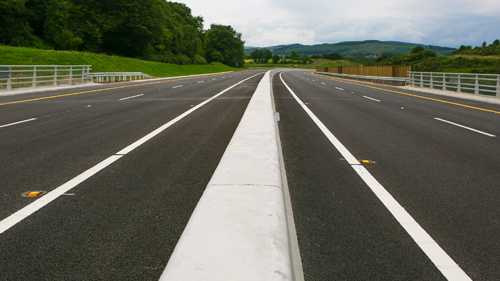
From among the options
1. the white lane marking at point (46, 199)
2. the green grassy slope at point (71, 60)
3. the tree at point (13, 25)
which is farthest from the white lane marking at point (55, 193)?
the tree at point (13, 25)

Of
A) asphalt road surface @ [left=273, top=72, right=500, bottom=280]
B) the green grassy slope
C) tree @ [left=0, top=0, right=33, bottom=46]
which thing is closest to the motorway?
asphalt road surface @ [left=273, top=72, right=500, bottom=280]

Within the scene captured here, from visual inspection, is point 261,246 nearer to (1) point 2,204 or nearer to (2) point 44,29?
(1) point 2,204

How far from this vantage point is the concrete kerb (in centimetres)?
250

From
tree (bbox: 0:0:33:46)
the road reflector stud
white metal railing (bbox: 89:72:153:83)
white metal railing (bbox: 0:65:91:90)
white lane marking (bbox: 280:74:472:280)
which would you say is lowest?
white lane marking (bbox: 280:74:472:280)

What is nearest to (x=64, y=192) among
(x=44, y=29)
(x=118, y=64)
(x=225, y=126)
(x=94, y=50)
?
(x=225, y=126)

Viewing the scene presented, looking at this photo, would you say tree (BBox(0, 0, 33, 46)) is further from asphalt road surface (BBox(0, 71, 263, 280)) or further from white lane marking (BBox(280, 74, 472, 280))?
white lane marking (BBox(280, 74, 472, 280))

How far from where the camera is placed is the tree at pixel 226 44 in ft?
529

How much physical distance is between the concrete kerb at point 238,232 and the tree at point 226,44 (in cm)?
15933

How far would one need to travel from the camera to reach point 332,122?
1091 cm

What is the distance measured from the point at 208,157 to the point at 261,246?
12.2ft

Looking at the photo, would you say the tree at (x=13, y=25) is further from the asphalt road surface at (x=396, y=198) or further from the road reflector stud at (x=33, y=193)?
the road reflector stud at (x=33, y=193)

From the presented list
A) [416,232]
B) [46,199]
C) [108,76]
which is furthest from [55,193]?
[108,76]

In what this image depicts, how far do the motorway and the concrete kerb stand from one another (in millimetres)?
304

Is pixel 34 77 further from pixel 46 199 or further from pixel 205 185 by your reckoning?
pixel 205 185
